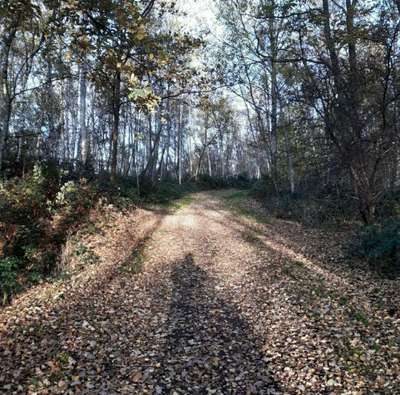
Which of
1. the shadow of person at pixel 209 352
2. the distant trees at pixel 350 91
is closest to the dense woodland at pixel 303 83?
the distant trees at pixel 350 91

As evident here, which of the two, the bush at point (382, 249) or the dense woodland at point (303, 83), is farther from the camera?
the bush at point (382, 249)

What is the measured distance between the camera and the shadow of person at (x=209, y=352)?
11.9 feet

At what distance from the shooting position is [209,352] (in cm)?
424

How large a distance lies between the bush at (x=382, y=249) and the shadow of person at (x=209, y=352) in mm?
3619

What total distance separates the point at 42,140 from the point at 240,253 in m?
14.5

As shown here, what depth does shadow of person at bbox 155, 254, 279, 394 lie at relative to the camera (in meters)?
3.62

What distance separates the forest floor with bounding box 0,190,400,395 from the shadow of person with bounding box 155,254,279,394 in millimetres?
17

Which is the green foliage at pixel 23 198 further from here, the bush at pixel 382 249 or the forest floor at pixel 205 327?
the bush at pixel 382 249

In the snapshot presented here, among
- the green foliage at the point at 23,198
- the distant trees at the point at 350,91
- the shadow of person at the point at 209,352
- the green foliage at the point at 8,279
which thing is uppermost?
the distant trees at the point at 350,91

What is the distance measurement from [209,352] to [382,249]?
15.2ft

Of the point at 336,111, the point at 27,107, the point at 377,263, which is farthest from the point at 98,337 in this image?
the point at 27,107

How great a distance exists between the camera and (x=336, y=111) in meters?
8.48

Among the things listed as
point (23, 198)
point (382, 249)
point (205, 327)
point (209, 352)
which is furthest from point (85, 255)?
point (382, 249)

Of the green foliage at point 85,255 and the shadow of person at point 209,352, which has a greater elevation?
the green foliage at point 85,255
